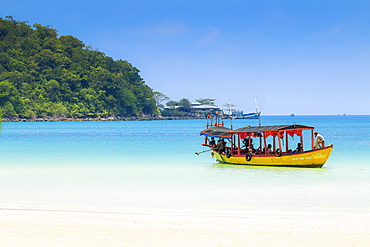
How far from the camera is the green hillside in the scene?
5123 inches

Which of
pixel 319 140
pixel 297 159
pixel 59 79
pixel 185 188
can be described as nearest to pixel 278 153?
pixel 297 159

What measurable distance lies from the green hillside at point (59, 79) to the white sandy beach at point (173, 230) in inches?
4661

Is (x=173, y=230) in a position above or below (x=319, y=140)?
below

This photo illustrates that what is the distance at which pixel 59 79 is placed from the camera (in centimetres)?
13938

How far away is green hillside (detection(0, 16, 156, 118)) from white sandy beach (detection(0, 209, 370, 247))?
388 ft

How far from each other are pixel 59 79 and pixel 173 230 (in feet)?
444

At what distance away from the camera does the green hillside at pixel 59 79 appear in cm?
13012

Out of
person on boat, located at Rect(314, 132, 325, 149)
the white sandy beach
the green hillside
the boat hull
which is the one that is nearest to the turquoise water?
the boat hull

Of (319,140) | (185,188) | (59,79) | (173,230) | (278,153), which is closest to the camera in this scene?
(173,230)

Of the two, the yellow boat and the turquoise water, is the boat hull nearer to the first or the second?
the yellow boat

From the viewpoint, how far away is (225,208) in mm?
12680

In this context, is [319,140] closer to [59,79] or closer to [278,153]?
[278,153]

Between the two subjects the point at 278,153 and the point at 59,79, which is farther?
the point at 59,79

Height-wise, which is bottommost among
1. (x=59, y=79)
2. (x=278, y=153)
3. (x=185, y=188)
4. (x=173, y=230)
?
(x=185, y=188)
